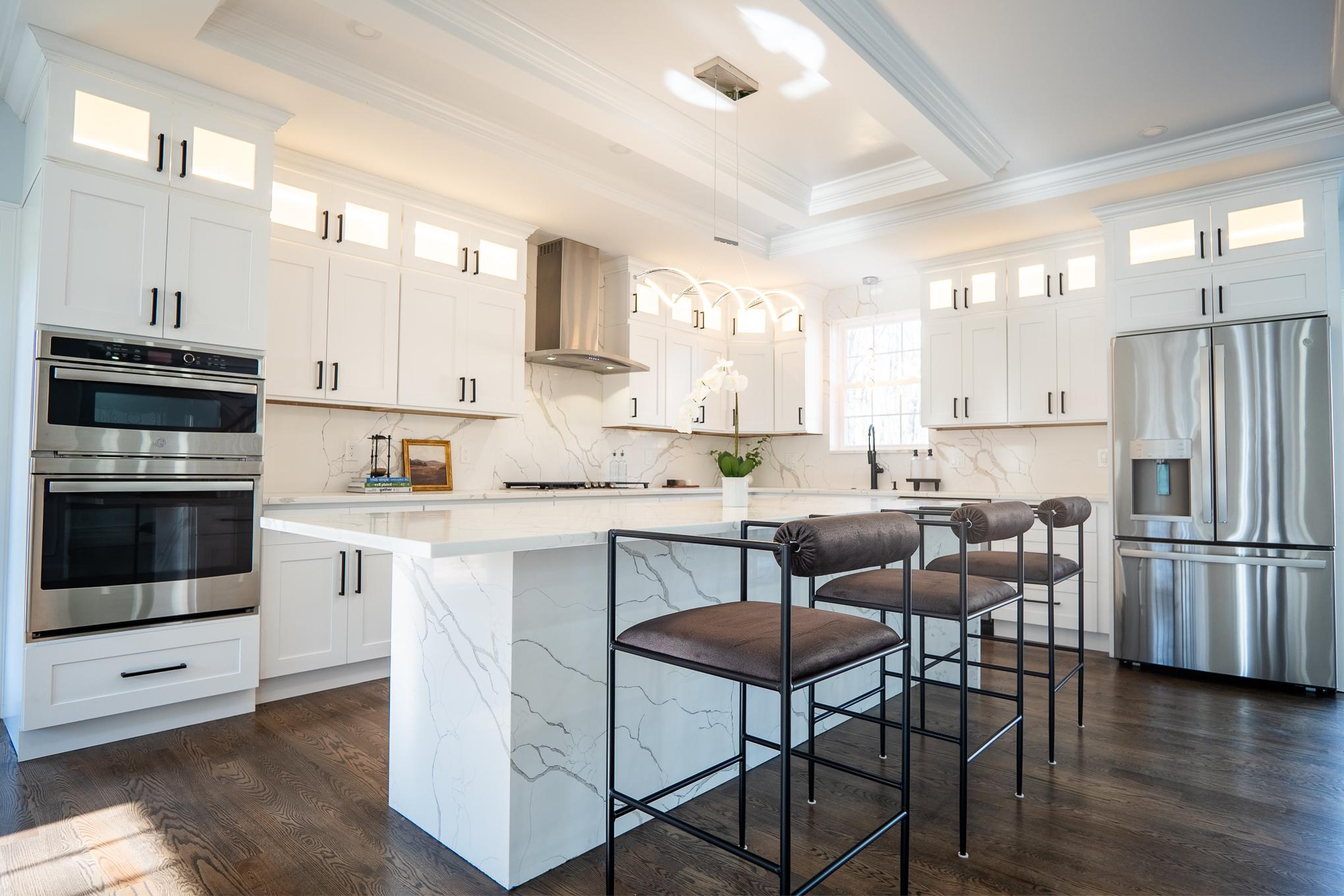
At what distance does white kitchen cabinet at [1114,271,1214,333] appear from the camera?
3826 mm

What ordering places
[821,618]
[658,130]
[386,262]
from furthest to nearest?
1. [386,262]
2. [658,130]
3. [821,618]

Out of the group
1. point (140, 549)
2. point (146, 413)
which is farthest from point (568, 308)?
point (140, 549)

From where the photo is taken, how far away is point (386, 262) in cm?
387

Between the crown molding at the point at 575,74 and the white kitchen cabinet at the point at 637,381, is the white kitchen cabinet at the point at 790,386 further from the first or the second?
the crown molding at the point at 575,74

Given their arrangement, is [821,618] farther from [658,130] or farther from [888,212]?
[888,212]

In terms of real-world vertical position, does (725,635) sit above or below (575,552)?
below

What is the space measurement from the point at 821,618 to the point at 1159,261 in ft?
11.6

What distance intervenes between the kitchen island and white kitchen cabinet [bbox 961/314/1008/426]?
3.15 metres

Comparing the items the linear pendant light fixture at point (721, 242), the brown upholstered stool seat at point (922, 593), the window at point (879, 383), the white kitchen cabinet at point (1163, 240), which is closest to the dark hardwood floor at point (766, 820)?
the brown upholstered stool seat at point (922, 593)

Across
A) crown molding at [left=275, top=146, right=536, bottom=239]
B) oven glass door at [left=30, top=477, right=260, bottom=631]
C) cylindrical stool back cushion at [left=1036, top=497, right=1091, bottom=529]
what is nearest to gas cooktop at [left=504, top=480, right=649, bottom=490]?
crown molding at [left=275, top=146, right=536, bottom=239]

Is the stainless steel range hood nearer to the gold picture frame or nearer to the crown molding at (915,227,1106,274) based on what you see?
the gold picture frame

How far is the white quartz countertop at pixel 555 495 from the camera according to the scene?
10.9 feet

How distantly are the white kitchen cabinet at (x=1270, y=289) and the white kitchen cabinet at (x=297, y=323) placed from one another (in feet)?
15.1

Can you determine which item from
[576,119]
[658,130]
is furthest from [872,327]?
[576,119]
